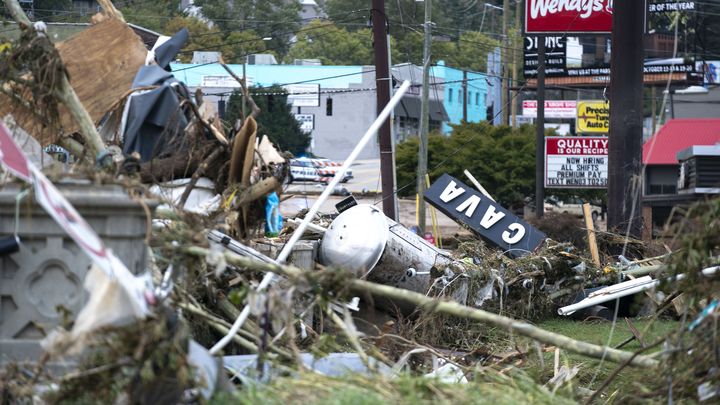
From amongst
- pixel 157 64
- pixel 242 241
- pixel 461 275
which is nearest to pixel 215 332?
pixel 242 241

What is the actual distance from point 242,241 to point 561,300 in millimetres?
7278

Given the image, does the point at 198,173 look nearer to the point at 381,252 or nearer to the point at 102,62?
the point at 102,62

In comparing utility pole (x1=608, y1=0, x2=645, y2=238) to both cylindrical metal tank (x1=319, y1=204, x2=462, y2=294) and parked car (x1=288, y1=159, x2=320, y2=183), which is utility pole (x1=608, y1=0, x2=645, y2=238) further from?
parked car (x1=288, y1=159, x2=320, y2=183)

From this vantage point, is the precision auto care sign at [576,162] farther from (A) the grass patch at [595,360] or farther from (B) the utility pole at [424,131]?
(A) the grass patch at [595,360]

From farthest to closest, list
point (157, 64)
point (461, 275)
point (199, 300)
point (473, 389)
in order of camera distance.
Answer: point (461, 275)
point (157, 64)
point (199, 300)
point (473, 389)

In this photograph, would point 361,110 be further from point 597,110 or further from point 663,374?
point 663,374

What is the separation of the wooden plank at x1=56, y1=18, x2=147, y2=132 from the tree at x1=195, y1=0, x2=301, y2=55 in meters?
69.1

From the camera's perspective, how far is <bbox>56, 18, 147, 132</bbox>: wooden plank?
788 cm

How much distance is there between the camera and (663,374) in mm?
5961

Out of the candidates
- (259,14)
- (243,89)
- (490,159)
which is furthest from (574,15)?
(259,14)

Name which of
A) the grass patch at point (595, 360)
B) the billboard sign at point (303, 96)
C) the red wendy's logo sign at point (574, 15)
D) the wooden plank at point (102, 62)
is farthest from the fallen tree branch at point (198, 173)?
the billboard sign at point (303, 96)

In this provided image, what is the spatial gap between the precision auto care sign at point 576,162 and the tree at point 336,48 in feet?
188

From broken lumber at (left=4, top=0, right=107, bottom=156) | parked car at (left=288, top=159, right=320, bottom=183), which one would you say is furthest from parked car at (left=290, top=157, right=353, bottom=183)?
broken lumber at (left=4, top=0, right=107, bottom=156)

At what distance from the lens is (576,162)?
3028 cm
